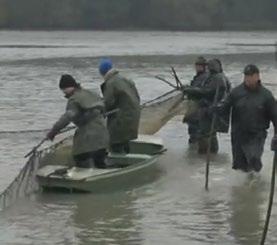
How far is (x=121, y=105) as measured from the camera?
13.6m

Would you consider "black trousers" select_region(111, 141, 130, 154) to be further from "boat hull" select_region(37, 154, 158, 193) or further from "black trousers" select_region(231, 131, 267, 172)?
"black trousers" select_region(231, 131, 267, 172)

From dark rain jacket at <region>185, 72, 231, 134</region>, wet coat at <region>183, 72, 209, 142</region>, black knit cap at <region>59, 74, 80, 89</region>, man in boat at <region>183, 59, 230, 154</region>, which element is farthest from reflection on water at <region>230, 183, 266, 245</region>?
wet coat at <region>183, 72, 209, 142</region>

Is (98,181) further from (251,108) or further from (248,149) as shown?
(251,108)

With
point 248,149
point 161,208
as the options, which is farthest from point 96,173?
point 248,149

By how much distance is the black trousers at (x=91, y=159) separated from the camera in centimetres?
1284

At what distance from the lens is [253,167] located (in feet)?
43.4

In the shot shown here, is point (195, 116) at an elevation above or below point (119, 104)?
below

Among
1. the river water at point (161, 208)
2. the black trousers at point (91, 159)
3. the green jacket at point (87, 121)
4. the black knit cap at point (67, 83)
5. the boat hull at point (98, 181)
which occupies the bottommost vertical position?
the river water at point (161, 208)

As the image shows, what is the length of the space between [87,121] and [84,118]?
0.06 meters

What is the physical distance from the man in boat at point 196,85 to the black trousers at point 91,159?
2997 mm

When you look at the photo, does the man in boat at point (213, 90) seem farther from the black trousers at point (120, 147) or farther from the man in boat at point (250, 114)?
the man in boat at point (250, 114)

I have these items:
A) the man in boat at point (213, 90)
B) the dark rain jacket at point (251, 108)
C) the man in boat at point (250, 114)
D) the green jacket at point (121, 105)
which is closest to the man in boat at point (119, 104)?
the green jacket at point (121, 105)

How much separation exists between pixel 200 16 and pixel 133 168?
11361cm

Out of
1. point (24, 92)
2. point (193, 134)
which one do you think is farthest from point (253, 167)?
point (24, 92)
